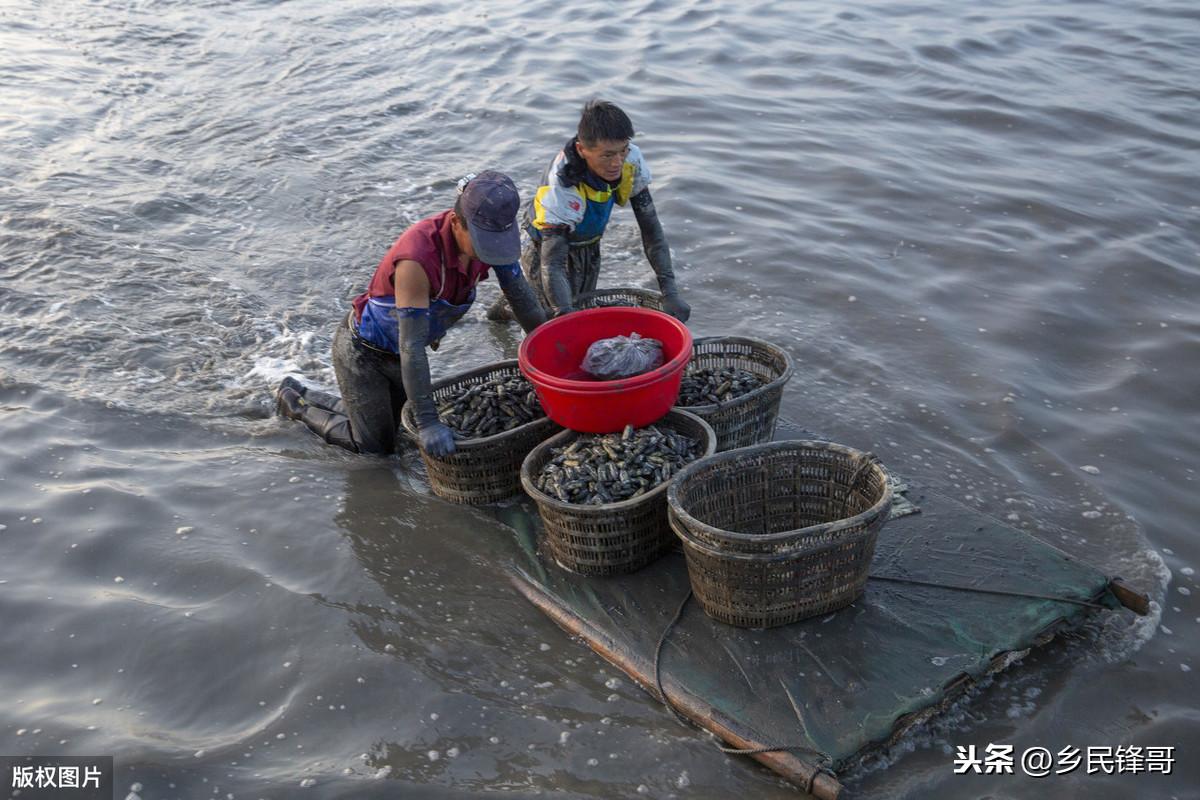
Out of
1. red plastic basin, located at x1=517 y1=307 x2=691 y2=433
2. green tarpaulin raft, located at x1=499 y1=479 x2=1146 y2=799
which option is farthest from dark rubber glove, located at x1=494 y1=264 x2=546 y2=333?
green tarpaulin raft, located at x1=499 y1=479 x2=1146 y2=799

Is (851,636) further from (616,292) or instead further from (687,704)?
(616,292)

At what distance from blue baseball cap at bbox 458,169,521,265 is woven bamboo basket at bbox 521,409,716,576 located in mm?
860

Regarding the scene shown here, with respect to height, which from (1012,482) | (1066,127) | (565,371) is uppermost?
(1066,127)

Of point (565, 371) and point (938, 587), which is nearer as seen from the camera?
point (938, 587)

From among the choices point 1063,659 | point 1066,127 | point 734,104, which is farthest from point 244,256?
point 1066,127

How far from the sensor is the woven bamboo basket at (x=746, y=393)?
4469 millimetres

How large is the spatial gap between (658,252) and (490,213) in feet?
4.60

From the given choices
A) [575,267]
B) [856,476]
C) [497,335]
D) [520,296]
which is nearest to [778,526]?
[856,476]

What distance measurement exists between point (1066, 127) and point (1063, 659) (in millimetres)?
6636

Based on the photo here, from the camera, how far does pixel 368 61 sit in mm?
12031

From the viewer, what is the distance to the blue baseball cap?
3957 millimetres

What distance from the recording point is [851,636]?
3.64 m

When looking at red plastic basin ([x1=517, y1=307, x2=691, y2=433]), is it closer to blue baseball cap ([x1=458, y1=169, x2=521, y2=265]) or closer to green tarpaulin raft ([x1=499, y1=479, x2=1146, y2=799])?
blue baseball cap ([x1=458, y1=169, x2=521, y2=265])

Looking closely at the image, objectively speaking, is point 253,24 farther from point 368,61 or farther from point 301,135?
point 301,135
